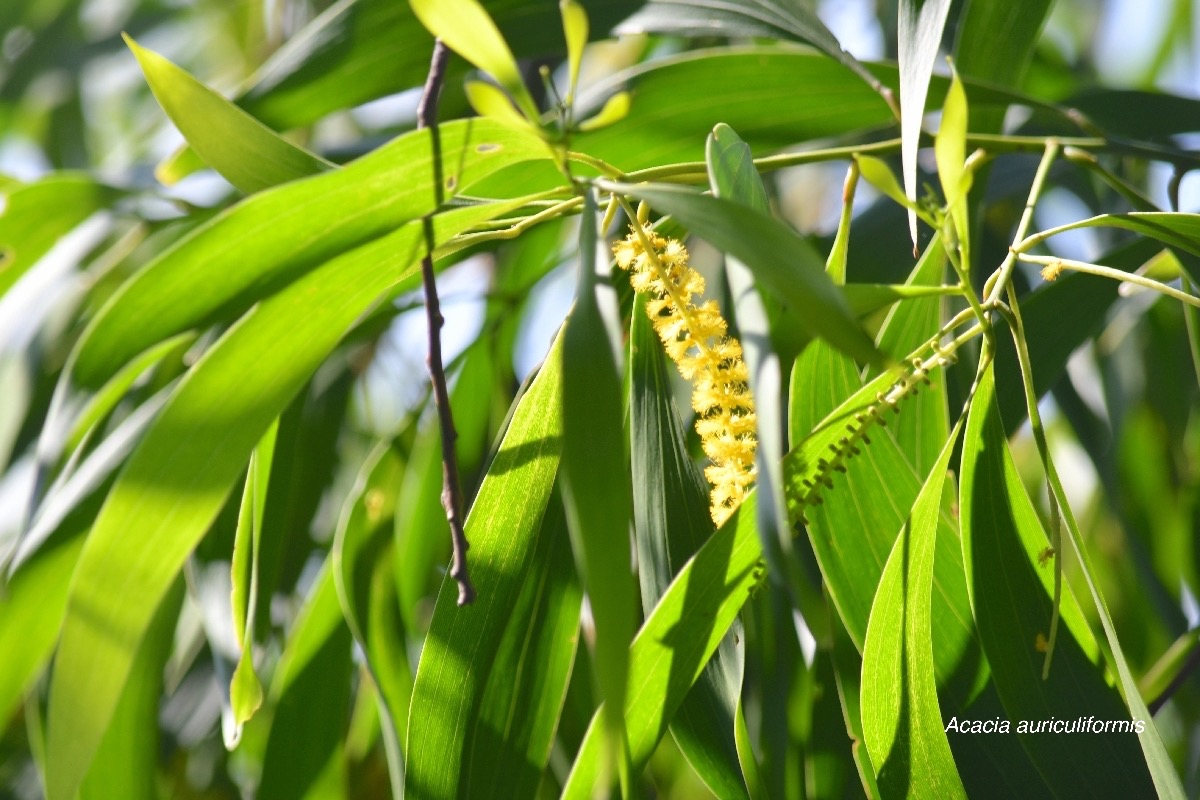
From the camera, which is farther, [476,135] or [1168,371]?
[1168,371]

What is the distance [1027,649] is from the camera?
0.57 meters

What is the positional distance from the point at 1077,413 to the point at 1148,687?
0.30 m

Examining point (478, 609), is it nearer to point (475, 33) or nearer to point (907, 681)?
point (907, 681)

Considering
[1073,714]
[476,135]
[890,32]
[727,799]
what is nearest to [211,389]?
[476,135]

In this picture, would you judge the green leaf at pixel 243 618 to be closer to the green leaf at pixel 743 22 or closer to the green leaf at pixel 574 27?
the green leaf at pixel 574 27

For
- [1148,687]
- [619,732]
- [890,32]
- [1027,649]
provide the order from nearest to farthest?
[619,732], [1027,649], [1148,687], [890,32]

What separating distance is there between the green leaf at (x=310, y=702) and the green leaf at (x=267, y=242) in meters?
0.55

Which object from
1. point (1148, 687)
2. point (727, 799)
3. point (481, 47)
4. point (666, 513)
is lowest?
point (1148, 687)

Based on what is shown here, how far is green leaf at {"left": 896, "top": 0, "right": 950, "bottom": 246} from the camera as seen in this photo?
18.7 inches

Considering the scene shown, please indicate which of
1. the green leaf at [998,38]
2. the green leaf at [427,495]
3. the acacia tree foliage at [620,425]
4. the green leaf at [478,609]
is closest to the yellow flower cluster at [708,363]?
the acacia tree foliage at [620,425]

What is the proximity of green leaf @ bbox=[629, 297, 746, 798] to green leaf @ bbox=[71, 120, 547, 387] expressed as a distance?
7.4 inches

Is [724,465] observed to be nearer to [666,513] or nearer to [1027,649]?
[666,513]

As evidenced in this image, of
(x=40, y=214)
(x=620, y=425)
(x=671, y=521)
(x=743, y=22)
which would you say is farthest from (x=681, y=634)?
(x=40, y=214)

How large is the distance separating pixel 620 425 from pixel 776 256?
7cm
